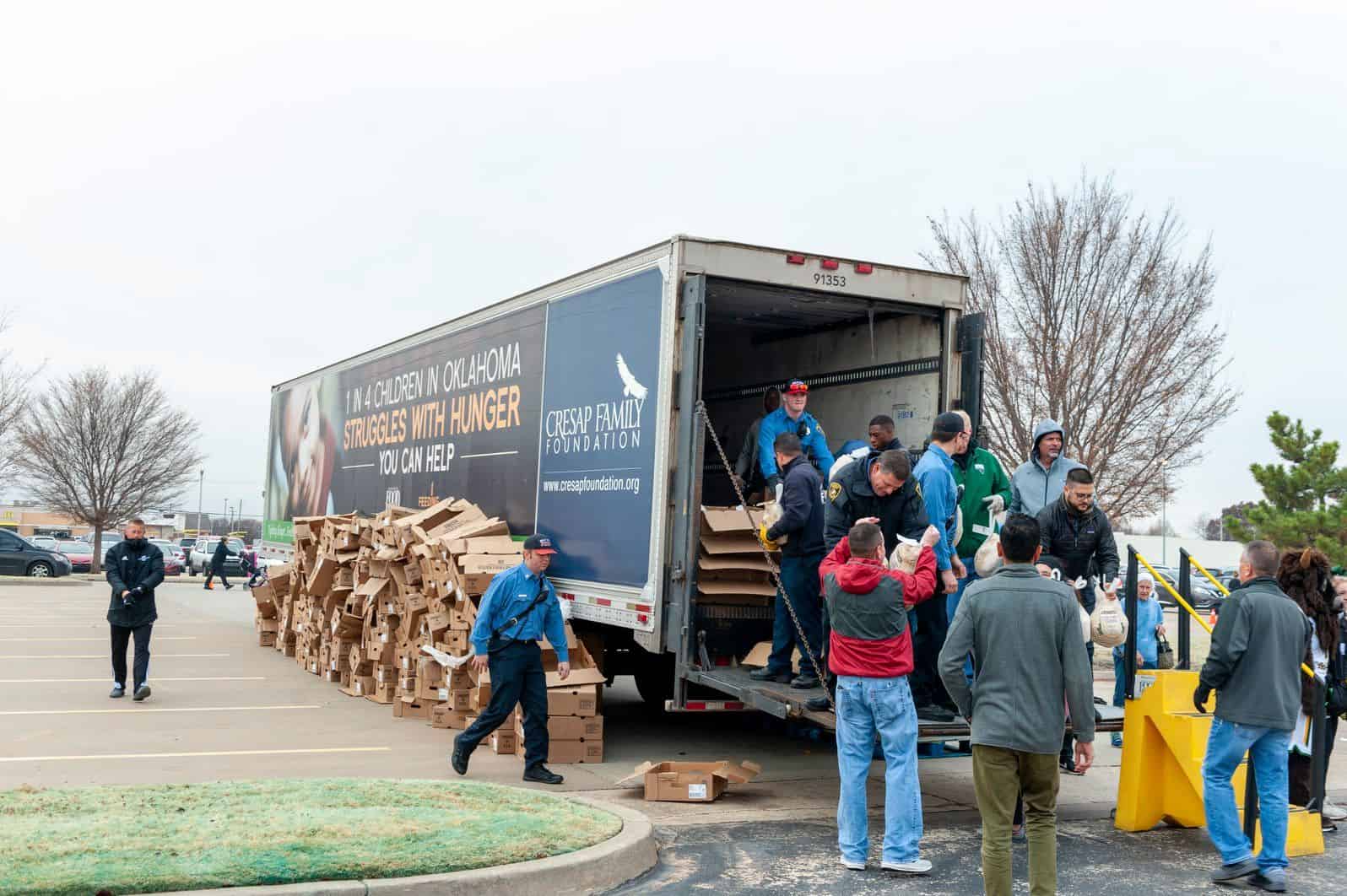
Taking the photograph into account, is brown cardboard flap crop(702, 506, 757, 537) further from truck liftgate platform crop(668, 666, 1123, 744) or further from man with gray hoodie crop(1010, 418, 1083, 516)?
man with gray hoodie crop(1010, 418, 1083, 516)

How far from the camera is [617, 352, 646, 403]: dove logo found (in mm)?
8938

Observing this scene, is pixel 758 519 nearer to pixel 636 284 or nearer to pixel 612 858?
pixel 636 284

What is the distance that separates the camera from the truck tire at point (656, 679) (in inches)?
448

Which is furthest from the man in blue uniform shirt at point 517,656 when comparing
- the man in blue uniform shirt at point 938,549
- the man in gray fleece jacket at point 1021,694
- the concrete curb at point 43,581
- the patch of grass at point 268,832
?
the concrete curb at point 43,581

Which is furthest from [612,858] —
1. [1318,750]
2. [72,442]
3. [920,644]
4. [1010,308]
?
[72,442]

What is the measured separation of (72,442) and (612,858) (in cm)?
4243

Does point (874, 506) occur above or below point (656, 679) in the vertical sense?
above

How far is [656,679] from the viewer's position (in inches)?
465

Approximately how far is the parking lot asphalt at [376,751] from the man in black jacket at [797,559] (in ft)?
3.16

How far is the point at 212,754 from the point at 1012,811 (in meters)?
6.56

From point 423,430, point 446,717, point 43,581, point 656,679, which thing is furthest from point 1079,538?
point 43,581

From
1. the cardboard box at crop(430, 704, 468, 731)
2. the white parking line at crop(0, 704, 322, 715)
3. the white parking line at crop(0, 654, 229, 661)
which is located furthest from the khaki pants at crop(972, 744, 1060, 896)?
the white parking line at crop(0, 654, 229, 661)

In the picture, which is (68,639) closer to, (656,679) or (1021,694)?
(656,679)

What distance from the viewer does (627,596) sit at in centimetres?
888
